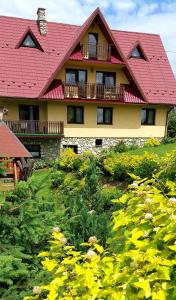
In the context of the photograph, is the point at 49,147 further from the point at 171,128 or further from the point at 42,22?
the point at 171,128

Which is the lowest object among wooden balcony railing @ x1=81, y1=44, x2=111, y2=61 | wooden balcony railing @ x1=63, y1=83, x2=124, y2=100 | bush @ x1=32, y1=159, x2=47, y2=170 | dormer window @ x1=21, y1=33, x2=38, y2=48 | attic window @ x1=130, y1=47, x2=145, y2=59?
bush @ x1=32, y1=159, x2=47, y2=170

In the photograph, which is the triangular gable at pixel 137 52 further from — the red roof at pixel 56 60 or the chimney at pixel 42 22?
the chimney at pixel 42 22

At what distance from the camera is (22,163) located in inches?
601

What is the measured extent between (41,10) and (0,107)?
8.04 metres

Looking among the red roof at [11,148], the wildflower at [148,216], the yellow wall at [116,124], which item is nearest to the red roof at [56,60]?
the yellow wall at [116,124]

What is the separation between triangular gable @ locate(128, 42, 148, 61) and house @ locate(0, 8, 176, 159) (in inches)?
6.2

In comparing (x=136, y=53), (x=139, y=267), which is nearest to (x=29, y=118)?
(x=136, y=53)

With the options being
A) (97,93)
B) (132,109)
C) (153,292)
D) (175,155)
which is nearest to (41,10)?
(97,93)

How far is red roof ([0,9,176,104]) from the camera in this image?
2253cm

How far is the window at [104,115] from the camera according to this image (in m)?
24.9

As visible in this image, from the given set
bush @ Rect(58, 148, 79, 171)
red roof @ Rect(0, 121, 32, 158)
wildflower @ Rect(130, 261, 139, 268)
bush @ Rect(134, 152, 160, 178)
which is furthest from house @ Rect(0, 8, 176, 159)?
wildflower @ Rect(130, 261, 139, 268)

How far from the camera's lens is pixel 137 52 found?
2712 cm

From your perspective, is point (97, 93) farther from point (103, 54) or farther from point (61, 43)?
point (61, 43)

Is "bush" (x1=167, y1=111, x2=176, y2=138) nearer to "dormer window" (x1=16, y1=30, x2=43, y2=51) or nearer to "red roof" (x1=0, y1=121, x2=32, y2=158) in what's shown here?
"dormer window" (x1=16, y1=30, x2=43, y2=51)
